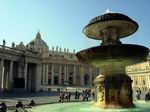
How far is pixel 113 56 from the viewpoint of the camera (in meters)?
13.9

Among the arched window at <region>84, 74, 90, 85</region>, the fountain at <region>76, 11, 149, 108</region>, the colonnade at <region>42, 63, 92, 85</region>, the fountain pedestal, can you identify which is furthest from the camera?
the arched window at <region>84, 74, 90, 85</region>

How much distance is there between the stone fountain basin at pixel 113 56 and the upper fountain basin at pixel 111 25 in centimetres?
211

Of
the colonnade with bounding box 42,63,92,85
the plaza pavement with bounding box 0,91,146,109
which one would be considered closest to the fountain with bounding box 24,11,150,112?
the plaza pavement with bounding box 0,91,146,109

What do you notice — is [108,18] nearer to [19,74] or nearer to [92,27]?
[92,27]

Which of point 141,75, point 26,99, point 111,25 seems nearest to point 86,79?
point 141,75

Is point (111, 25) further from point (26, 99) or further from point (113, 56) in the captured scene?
point (26, 99)

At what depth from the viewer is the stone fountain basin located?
1361 cm

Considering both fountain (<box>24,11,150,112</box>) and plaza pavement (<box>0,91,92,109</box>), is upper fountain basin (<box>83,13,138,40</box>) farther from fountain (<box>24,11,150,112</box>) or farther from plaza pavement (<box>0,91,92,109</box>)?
plaza pavement (<box>0,91,92,109</box>)

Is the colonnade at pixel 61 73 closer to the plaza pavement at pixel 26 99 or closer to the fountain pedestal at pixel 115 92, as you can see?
the plaza pavement at pixel 26 99

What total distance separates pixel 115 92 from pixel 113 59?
1901mm

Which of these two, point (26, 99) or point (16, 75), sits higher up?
point (16, 75)

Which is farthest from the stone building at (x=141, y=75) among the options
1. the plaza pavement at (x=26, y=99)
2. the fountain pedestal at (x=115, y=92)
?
the fountain pedestal at (x=115, y=92)

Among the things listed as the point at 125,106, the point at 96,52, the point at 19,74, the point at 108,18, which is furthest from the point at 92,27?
the point at 19,74

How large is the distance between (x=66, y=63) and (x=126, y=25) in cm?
9966
